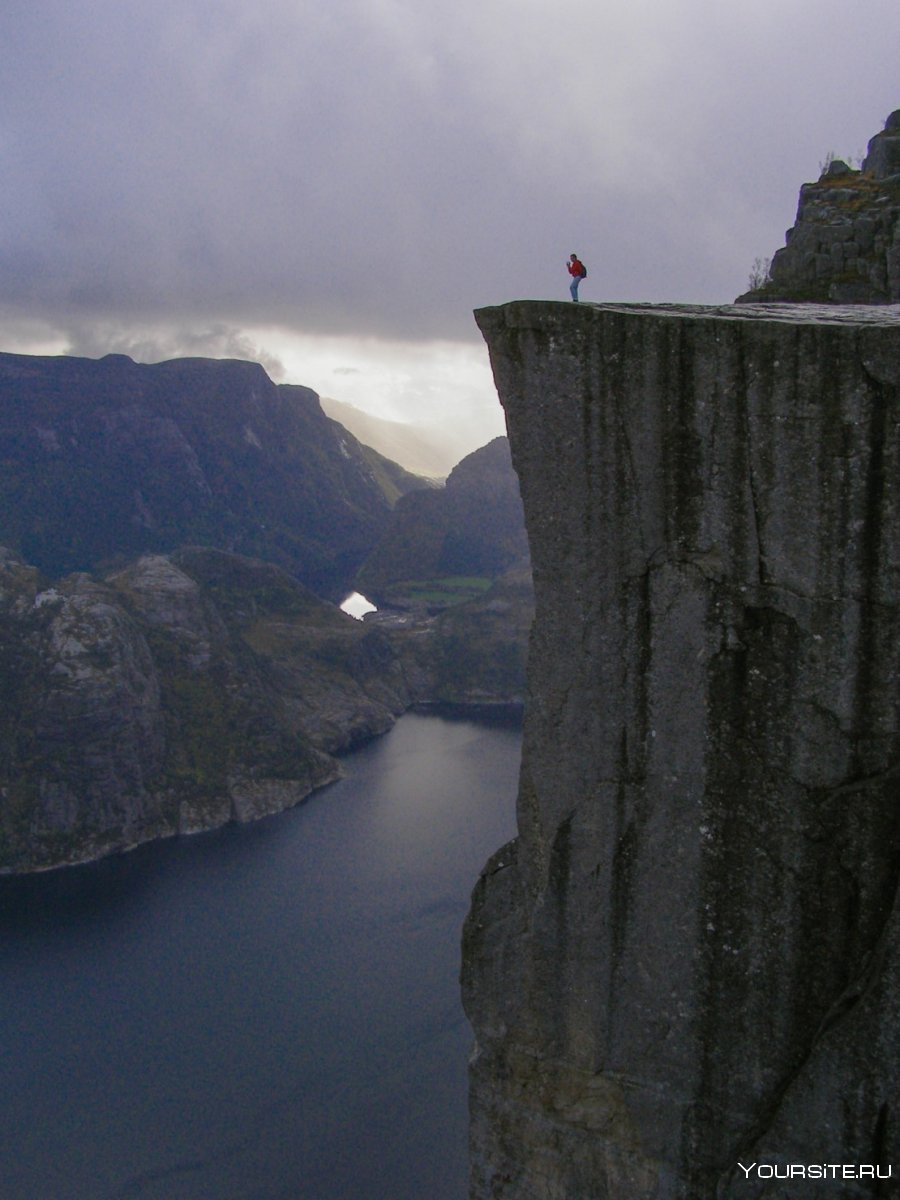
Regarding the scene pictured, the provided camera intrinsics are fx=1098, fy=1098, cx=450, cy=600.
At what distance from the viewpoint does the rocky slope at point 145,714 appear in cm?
11751

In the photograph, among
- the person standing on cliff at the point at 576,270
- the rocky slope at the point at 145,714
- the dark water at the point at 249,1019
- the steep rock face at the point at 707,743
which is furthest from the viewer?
the rocky slope at the point at 145,714

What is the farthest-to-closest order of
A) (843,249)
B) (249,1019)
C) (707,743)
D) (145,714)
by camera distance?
1. (145,714)
2. (249,1019)
3. (843,249)
4. (707,743)

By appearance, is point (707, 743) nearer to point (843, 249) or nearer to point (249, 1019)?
point (843, 249)

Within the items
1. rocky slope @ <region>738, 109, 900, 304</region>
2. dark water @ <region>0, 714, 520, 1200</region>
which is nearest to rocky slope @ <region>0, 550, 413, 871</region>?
dark water @ <region>0, 714, 520, 1200</region>

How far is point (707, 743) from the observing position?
1046 centimetres

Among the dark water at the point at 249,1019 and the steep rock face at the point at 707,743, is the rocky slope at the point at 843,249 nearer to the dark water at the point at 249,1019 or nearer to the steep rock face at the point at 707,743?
the steep rock face at the point at 707,743

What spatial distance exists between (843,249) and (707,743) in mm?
10874

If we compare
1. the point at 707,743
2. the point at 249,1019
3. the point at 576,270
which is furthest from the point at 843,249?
the point at 249,1019

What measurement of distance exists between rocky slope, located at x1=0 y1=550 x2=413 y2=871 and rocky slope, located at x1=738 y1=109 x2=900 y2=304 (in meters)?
105

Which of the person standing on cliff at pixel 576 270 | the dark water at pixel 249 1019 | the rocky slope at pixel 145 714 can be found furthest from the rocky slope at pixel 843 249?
the rocky slope at pixel 145 714

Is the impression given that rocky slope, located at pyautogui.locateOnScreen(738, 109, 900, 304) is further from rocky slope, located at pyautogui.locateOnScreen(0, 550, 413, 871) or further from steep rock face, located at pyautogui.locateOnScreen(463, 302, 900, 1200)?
rocky slope, located at pyautogui.locateOnScreen(0, 550, 413, 871)

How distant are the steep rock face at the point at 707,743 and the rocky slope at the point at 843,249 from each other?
5900mm

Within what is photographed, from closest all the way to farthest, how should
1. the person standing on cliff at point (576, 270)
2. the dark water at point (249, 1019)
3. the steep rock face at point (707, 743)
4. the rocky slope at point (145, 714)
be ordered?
the steep rock face at point (707, 743) < the person standing on cliff at point (576, 270) < the dark water at point (249, 1019) < the rocky slope at point (145, 714)

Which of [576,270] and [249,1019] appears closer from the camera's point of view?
[576,270]
